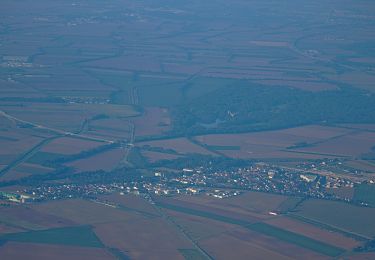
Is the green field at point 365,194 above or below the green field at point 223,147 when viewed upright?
above

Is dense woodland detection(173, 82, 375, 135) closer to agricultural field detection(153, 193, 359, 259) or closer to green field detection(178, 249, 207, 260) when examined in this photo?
agricultural field detection(153, 193, 359, 259)

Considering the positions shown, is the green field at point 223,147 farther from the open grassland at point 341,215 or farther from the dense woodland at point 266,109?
the open grassland at point 341,215

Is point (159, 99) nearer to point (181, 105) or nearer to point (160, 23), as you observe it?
point (181, 105)

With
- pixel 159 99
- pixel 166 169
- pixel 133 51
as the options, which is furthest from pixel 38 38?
pixel 166 169

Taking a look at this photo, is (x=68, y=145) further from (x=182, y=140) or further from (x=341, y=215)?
(x=341, y=215)

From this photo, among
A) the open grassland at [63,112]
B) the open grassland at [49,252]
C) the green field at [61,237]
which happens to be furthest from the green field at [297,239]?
the open grassland at [63,112]

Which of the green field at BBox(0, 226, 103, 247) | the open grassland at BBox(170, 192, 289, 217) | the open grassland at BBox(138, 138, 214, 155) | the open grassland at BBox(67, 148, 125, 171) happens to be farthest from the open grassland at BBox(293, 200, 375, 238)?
the open grassland at BBox(67, 148, 125, 171)
